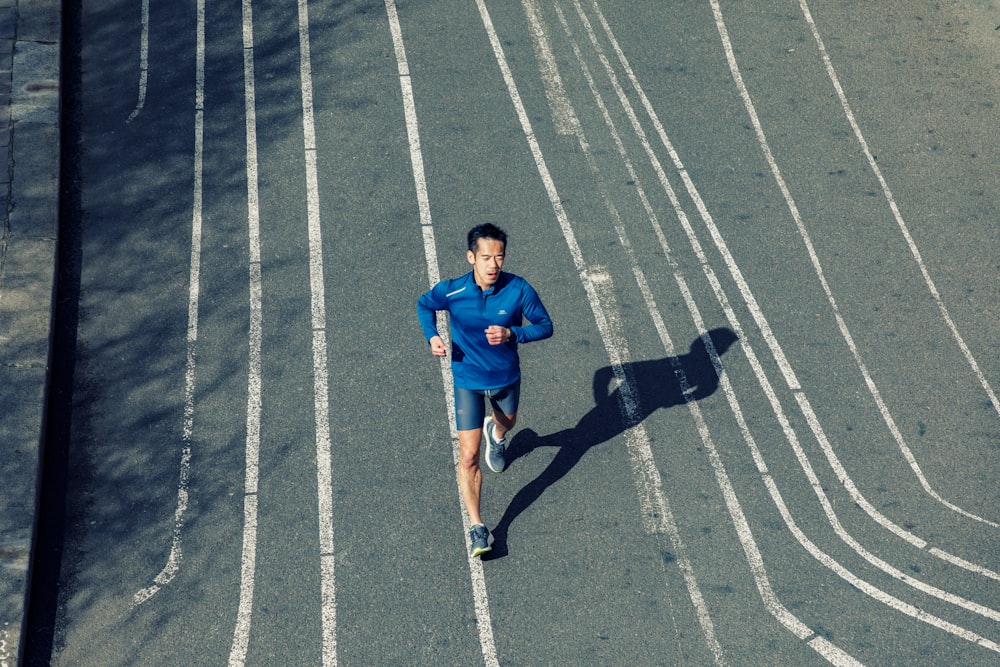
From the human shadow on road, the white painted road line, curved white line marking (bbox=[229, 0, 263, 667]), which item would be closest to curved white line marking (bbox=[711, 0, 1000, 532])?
the human shadow on road

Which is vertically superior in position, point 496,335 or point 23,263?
point 23,263

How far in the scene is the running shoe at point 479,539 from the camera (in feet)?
23.4

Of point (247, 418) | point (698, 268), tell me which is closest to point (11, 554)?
point (247, 418)

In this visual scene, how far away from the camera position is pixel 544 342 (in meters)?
8.82

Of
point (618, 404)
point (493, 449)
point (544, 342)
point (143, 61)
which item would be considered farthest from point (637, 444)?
point (143, 61)

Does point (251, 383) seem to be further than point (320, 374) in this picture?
No

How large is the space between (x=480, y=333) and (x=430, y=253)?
2.78 metres

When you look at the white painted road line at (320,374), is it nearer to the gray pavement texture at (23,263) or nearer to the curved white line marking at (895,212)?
the gray pavement texture at (23,263)

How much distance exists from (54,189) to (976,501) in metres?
8.44

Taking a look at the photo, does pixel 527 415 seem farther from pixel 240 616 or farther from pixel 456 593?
pixel 240 616

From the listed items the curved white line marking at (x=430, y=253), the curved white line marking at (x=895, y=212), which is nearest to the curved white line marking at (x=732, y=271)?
the curved white line marking at (x=895, y=212)

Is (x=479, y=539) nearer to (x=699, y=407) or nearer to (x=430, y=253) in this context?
(x=699, y=407)

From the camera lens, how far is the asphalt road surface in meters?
7.05

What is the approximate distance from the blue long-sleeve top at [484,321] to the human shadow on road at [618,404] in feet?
4.03
